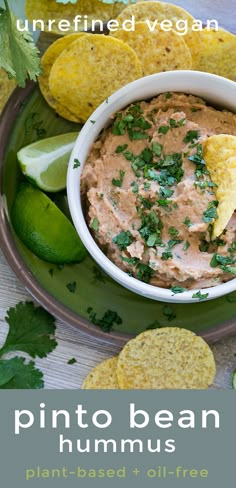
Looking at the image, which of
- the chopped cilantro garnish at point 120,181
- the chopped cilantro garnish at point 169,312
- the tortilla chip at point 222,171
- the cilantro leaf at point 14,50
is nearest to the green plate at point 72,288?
the chopped cilantro garnish at point 169,312

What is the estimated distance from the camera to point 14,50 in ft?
4.62

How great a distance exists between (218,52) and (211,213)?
20.3 inches

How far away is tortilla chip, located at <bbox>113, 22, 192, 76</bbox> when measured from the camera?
4.90ft

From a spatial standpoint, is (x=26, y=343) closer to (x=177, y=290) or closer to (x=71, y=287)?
(x=71, y=287)

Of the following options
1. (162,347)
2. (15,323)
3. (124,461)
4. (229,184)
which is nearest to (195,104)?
(229,184)

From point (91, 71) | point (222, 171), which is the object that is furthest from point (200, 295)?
point (91, 71)

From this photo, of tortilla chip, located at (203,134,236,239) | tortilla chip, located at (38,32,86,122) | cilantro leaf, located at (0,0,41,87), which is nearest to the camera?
tortilla chip, located at (203,134,236,239)

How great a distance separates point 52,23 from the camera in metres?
1.54

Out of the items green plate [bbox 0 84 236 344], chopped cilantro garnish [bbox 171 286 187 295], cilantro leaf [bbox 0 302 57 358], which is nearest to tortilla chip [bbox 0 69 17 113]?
green plate [bbox 0 84 236 344]

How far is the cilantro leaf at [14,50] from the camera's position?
1.40 meters

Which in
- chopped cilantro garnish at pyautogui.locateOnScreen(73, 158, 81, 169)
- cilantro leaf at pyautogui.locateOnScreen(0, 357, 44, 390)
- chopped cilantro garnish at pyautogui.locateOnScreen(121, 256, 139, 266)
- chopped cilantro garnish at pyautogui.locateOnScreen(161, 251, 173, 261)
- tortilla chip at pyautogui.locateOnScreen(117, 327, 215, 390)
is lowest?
cilantro leaf at pyautogui.locateOnScreen(0, 357, 44, 390)

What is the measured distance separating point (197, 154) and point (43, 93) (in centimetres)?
46

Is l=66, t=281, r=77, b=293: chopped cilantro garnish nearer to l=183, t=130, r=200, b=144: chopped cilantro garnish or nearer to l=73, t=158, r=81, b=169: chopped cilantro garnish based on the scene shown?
l=73, t=158, r=81, b=169: chopped cilantro garnish

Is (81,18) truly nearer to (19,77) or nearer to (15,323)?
(19,77)
